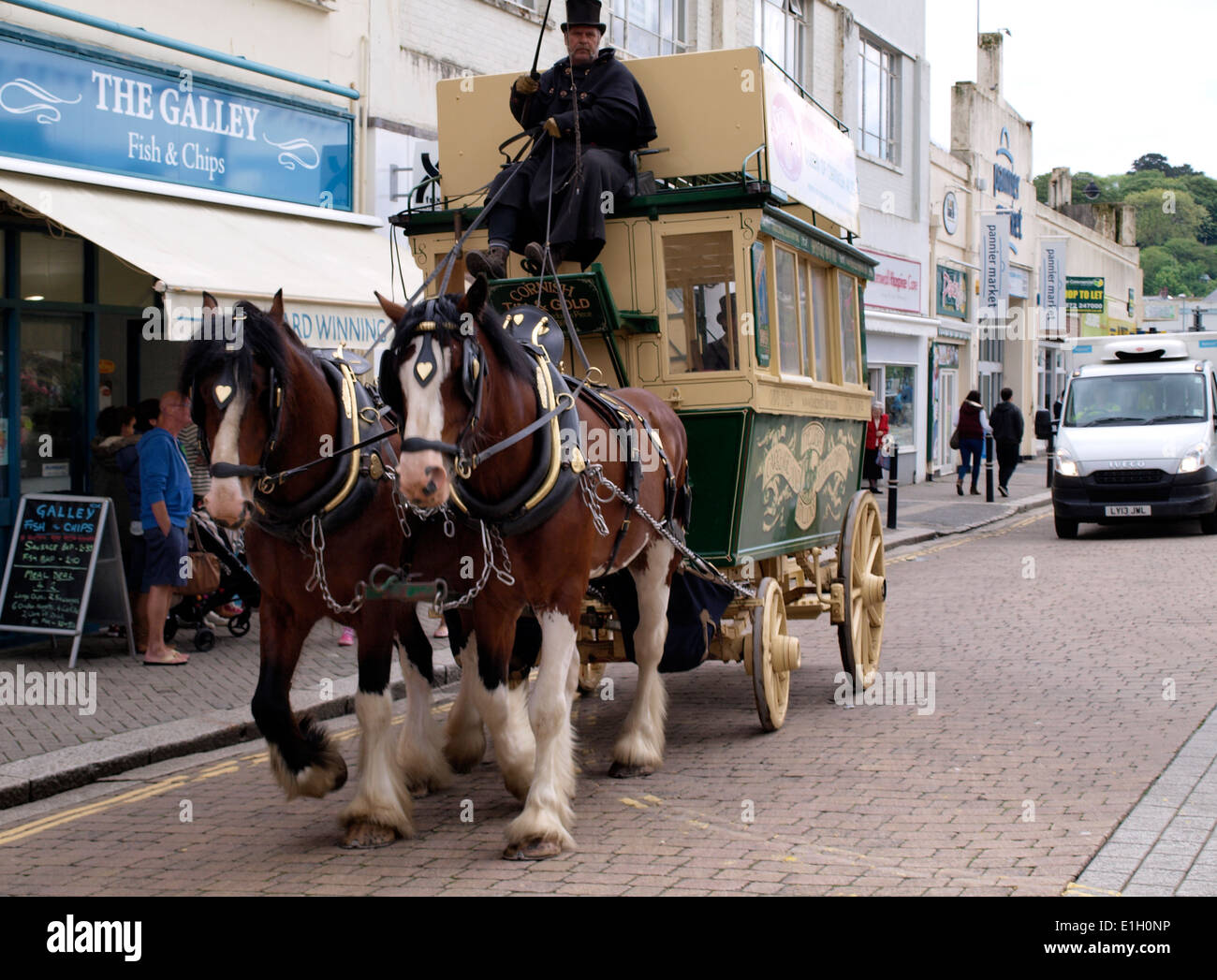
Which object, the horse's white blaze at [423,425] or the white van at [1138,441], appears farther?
the white van at [1138,441]

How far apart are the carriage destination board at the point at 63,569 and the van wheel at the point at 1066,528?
41.7 feet

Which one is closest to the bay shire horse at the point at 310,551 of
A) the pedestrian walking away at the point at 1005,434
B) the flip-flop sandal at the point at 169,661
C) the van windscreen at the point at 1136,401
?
the flip-flop sandal at the point at 169,661

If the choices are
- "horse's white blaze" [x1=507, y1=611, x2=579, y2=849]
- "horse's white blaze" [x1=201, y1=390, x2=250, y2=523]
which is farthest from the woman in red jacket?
"horse's white blaze" [x1=201, y1=390, x2=250, y2=523]

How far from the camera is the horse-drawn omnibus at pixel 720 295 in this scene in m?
6.79

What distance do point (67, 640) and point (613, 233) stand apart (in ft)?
18.6

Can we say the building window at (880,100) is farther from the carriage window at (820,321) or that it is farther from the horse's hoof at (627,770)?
the horse's hoof at (627,770)

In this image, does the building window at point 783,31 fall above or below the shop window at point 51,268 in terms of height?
above

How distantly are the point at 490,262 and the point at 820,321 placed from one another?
2828 mm

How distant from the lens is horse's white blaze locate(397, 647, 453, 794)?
19.6 feet

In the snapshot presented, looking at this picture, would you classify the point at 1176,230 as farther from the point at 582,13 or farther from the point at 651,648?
the point at 651,648

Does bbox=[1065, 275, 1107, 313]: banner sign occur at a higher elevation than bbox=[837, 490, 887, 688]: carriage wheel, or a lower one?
higher

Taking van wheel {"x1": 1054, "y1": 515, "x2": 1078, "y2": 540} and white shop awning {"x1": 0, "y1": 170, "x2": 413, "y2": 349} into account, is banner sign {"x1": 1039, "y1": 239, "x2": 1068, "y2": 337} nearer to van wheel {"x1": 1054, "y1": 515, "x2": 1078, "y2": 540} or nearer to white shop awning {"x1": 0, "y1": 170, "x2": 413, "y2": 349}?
van wheel {"x1": 1054, "y1": 515, "x2": 1078, "y2": 540}

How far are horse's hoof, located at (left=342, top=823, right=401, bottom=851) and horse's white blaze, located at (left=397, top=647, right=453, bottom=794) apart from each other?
696mm
